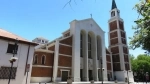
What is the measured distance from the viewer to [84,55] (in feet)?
97.8

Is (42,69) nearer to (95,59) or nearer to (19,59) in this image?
(19,59)

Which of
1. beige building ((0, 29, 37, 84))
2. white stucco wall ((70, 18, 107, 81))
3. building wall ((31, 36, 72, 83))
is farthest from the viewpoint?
white stucco wall ((70, 18, 107, 81))

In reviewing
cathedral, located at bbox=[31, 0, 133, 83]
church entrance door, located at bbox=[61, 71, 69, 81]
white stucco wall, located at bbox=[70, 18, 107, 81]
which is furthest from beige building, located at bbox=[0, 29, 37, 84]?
white stucco wall, located at bbox=[70, 18, 107, 81]

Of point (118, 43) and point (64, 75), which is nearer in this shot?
point (64, 75)

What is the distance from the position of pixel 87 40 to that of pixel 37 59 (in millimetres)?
12382

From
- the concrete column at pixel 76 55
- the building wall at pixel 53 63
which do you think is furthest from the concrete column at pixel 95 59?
the building wall at pixel 53 63

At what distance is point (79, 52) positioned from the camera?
Answer: 28234 millimetres

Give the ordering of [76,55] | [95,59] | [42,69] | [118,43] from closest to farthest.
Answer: [42,69] < [76,55] < [95,59] < [118,43]

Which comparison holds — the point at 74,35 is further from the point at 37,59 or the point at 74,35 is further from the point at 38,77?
the point at 38,77

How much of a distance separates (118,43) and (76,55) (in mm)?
14934

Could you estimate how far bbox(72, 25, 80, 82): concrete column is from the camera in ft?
86.1

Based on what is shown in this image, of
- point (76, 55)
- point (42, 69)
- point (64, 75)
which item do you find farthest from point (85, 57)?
point (42, 69)

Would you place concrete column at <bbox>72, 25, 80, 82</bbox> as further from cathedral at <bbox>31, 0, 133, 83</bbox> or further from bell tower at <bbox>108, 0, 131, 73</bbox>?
bell tower at <bbox>108, 0, 131, 73</bbox>

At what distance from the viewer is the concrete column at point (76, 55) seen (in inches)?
1034
